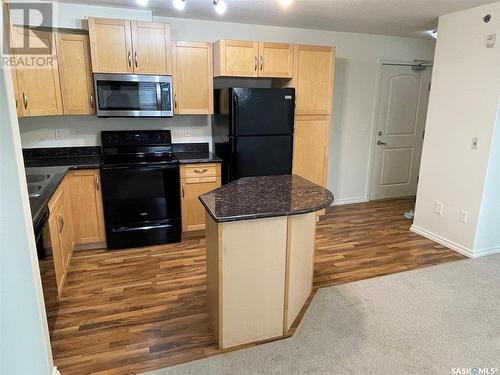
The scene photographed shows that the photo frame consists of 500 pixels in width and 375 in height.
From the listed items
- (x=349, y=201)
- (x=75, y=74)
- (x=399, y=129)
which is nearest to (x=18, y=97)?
(x=75, y=74)

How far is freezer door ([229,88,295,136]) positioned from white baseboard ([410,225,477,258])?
193 centimetres

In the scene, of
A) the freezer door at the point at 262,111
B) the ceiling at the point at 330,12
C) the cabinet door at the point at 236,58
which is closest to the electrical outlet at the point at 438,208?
the freezer door at the point at 262,111

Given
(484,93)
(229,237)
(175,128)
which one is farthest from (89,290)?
(484,93)

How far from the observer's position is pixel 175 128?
400cm

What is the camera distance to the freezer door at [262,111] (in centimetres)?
350

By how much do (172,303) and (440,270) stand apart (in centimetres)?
242

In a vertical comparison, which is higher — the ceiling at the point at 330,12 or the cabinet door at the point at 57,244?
the ceiling at the point at 330,12

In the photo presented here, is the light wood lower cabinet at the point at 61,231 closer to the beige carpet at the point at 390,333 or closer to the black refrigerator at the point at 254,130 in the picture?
the beige carpet at the point at 390,333

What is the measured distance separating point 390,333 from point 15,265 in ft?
7.24

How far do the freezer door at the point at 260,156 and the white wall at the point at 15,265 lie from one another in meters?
2.25

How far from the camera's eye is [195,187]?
370 cm

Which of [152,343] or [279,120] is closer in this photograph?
[152,343]

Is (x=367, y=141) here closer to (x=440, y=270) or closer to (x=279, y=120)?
(x=279, y=120)

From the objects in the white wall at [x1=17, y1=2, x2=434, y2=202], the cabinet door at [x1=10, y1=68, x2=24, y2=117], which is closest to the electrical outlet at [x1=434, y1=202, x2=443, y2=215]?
the white wall at [x1=17, y1=2, x2=434, y2=202]
